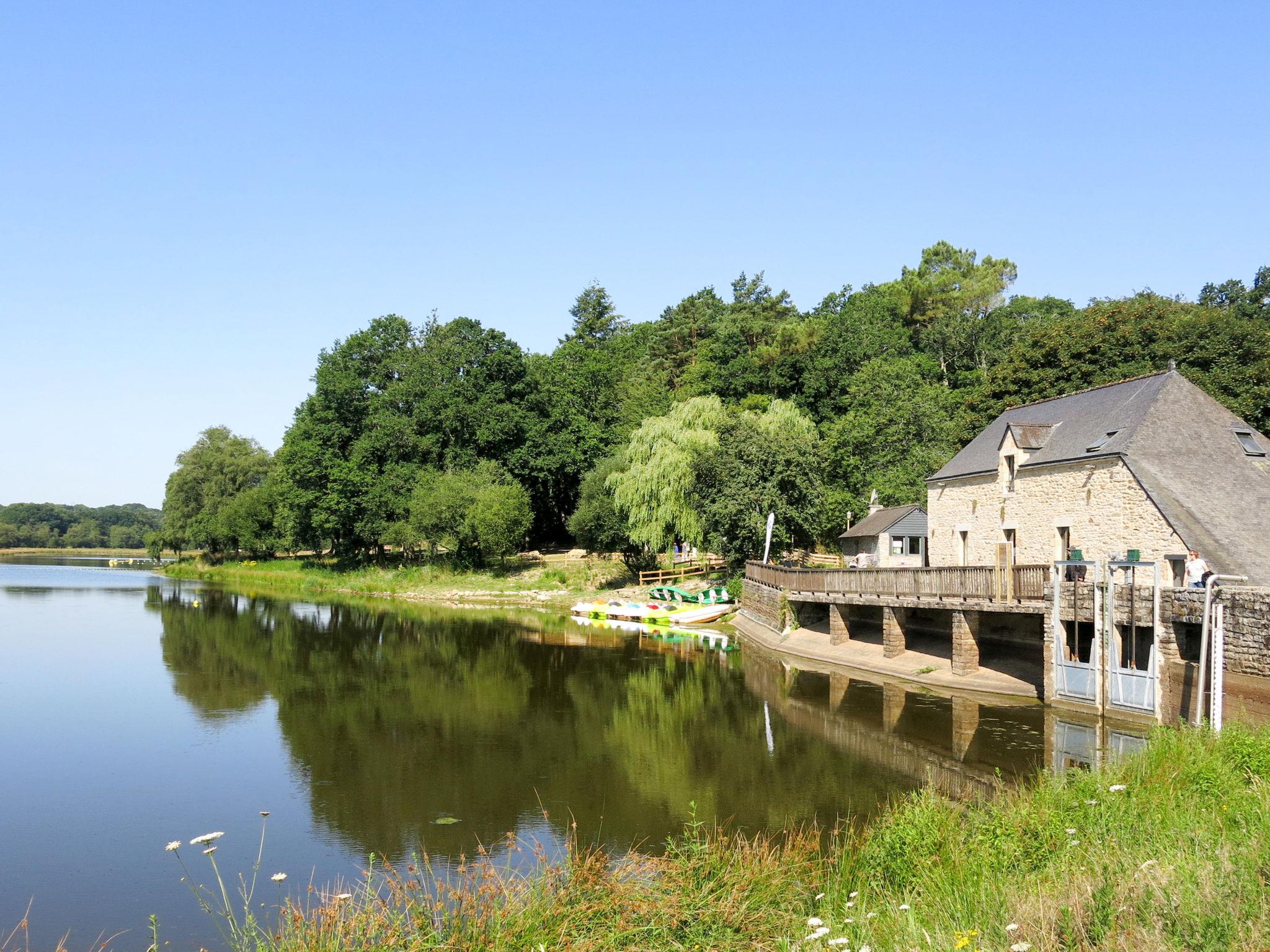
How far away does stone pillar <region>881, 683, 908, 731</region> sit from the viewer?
21.7m

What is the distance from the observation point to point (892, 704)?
23.9 metres

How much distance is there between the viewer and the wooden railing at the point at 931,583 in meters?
23.6

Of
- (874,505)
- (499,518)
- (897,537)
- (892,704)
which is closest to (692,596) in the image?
(874,505)

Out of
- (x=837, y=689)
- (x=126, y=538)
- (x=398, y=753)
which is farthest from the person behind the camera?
(x=126, y=538)

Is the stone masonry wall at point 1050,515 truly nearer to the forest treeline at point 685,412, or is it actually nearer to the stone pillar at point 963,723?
the stone pillar at point 963,723

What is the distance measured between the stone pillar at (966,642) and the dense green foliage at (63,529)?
154218 millimetres

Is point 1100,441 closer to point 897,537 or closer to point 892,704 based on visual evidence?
point 892,704

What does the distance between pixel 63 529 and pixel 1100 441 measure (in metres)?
191

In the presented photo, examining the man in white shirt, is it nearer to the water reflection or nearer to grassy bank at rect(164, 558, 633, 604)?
the water reflection

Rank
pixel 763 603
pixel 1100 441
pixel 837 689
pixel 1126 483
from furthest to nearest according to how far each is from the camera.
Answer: pixel 763 603 < pixel 837 689 < pixel 1100 441 < pixel 1126 483

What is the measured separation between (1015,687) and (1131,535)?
4.78 metres

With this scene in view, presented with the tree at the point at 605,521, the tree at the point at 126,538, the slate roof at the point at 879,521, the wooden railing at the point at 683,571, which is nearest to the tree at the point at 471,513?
the tree at the point at 605,521

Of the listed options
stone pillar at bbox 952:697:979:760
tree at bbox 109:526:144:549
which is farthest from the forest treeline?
tree at bbox 109:526:144:549

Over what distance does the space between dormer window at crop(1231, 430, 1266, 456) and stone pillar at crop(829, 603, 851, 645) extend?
12.8 m
